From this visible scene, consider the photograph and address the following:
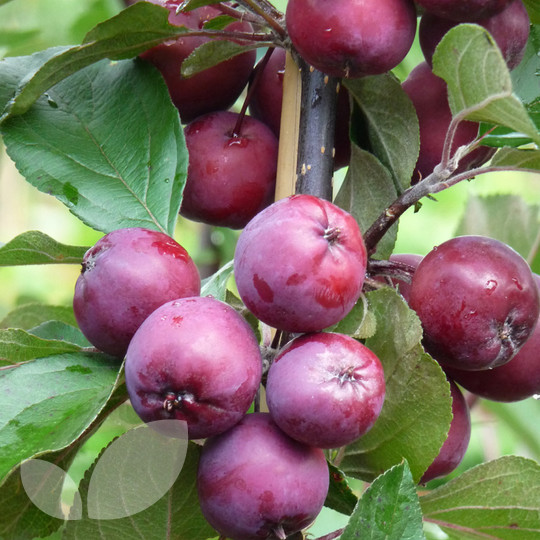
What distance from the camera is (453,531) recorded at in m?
0.94

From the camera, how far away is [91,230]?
2332 mm

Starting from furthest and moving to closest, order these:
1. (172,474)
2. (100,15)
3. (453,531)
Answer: (100,15), (453,531), (172,474)

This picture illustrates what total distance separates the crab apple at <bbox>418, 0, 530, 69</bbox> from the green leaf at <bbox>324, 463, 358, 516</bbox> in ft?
1.42

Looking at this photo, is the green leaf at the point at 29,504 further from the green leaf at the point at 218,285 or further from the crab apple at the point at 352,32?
the crab apple at the point at 352,32

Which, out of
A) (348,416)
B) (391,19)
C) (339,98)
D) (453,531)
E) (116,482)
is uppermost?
(391,19)

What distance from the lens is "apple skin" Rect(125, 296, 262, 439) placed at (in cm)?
65

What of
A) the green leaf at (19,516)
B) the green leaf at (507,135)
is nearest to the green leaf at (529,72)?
the green leaf at (507,135)

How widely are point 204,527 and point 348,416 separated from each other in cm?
25

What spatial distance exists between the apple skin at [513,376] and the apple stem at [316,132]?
24 cm

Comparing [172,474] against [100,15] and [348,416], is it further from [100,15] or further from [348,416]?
[100,15]

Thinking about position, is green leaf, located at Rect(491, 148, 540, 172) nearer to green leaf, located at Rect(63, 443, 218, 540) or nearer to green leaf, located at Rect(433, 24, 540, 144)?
green leaf, located at Rect(433, 24, 540, 144)

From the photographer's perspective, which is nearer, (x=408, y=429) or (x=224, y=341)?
(x=224, y=341)

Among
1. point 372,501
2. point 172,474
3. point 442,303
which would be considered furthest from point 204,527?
point 442,303

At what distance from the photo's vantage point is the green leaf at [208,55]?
2.87 ft
